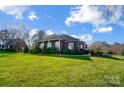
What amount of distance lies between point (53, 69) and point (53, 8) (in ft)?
2.95

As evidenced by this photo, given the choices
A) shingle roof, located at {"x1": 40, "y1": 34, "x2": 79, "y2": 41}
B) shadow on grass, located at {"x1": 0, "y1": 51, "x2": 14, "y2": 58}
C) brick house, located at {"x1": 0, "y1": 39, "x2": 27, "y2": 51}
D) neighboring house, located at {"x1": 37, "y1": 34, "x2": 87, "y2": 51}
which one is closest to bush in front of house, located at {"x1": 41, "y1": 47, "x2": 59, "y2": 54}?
neighboring house, located at {"x1": 37, "y1": 34, "x2": 87, "y2": 51}

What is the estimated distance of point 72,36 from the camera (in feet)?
18.7

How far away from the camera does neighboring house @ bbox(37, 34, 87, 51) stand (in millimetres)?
5727

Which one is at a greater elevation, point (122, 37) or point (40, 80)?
point (122, 37)

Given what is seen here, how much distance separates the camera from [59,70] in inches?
225

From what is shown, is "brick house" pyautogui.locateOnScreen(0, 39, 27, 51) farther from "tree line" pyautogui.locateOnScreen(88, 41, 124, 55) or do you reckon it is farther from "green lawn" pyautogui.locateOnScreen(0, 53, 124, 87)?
"tree line" pyautogui.locateOnScreen(88, 41, 124, 55)

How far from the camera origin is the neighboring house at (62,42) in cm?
573

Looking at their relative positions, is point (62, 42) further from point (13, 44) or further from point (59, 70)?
point (13, 44)

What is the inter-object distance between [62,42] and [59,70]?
427 mm

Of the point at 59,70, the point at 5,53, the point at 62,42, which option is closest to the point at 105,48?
the point at 62,42

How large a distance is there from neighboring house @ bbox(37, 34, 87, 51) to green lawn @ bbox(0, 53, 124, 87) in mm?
156

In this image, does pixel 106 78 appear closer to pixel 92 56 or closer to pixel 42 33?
pixel 92 56
